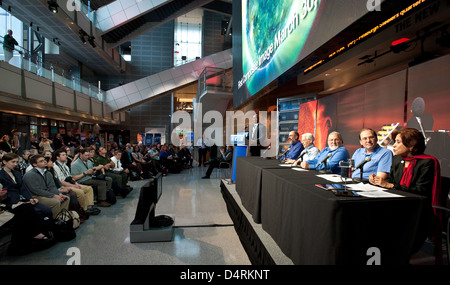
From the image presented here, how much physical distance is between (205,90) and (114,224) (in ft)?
27.4

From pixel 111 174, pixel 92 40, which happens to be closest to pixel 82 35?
pixel 92 40

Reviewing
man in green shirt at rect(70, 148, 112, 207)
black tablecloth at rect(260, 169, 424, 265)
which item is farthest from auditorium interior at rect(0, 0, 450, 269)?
man in green shirt at rect(70, 148, 112, 207)

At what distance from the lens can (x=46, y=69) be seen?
941 cm

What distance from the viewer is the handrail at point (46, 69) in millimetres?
7949

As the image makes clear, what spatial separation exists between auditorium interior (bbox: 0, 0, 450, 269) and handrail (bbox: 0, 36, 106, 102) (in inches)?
2.3

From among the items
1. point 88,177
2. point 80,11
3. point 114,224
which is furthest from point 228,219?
point 80,11

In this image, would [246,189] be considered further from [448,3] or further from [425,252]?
[448,3]

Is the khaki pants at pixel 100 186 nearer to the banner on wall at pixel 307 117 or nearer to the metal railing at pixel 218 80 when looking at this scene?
the banner on wall at pixel 307 117

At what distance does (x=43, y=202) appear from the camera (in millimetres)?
3238

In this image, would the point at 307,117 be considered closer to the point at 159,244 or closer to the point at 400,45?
the point at 400,45

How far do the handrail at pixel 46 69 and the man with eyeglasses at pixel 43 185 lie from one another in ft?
21.0

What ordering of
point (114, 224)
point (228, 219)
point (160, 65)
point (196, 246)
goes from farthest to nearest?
point (160, 65) → point (228, 219) → point (114, 224) → point (196, 246)

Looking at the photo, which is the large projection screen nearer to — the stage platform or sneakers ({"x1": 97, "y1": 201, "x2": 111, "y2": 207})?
the stage platform

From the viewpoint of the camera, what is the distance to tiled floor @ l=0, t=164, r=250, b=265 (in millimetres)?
2606
